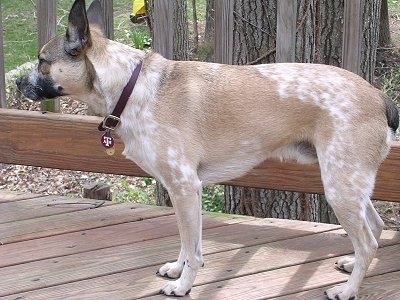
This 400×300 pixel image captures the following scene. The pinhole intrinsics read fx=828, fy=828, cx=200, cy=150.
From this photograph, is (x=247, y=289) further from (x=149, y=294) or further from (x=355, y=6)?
(x=355, y=6)

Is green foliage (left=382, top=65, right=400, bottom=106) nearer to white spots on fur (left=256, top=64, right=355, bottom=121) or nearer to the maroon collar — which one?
white spots on fur (left=256, top=64, right=355, bottom=121)

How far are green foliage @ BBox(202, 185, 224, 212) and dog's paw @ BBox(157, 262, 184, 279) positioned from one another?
2.46m

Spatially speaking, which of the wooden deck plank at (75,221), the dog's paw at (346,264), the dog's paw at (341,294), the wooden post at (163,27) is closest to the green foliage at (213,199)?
the wooden deck plank at (75,221)

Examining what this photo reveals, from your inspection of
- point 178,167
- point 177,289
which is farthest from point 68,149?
point 177,289

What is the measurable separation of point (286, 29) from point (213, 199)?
9.06 ft

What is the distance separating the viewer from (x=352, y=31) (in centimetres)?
423

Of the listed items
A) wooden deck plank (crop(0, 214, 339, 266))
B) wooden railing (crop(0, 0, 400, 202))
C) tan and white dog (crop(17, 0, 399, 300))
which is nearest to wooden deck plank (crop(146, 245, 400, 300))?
tan and white dog (crop(17, 0, 399, 300))

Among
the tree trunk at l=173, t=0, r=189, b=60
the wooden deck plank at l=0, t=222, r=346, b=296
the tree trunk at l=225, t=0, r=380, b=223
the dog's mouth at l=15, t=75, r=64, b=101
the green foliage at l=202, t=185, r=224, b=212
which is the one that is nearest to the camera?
the dog's mouth at l=15, t=75, r=64, b=101

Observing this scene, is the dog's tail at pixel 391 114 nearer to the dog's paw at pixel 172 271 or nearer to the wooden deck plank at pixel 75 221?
the dog's paw at pixel 172 271

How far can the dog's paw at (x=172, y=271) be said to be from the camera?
13.3ft

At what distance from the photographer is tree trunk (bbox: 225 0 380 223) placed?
194 inches

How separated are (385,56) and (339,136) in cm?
712

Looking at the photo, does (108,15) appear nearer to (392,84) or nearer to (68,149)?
(68,149)

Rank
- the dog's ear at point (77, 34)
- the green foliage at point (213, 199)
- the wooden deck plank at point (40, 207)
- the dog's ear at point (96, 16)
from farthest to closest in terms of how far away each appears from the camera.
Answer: the green foliage at point (213, 199) → the wooden deck plank at point (40, 207) → the dog's ear at point (96, 16) → the dog's ear at point (77, 34)
